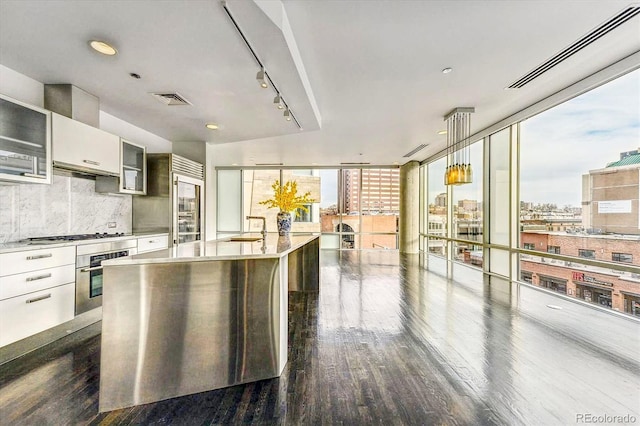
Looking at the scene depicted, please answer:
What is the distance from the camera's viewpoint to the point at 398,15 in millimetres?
2303

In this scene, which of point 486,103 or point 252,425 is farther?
point 486,103

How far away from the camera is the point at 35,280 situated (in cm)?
254

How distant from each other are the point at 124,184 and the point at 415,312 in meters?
4.06

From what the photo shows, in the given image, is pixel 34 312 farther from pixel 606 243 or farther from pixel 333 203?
pixel 333 203

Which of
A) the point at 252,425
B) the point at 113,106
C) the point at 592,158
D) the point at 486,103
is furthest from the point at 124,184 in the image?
the point at 592,158

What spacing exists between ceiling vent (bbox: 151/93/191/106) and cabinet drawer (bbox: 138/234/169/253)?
1736 millimetres

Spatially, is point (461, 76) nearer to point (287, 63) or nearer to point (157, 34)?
point (287, 63)

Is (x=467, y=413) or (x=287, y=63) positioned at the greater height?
(x=287, y=63)

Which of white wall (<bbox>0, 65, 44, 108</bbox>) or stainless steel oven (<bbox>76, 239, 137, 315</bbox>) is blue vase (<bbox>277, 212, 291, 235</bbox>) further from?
white wall (<bbox>0, 65, 44, 108</bbox>)

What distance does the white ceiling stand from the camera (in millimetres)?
2146

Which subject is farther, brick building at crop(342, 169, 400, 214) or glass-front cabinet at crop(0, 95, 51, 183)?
brick building at crop(342, 169, 400, 214)

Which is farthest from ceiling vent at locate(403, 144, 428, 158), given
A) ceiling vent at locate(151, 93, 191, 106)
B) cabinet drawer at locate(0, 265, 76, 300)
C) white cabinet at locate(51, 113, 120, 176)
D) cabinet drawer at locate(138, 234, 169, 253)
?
cabinet drawer at locate(0, 265, 76, 300)

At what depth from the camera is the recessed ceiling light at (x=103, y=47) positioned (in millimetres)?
2400

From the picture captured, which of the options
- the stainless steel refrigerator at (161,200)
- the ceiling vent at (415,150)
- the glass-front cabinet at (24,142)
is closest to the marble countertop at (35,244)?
the glass-front cabinet at (24,142)
